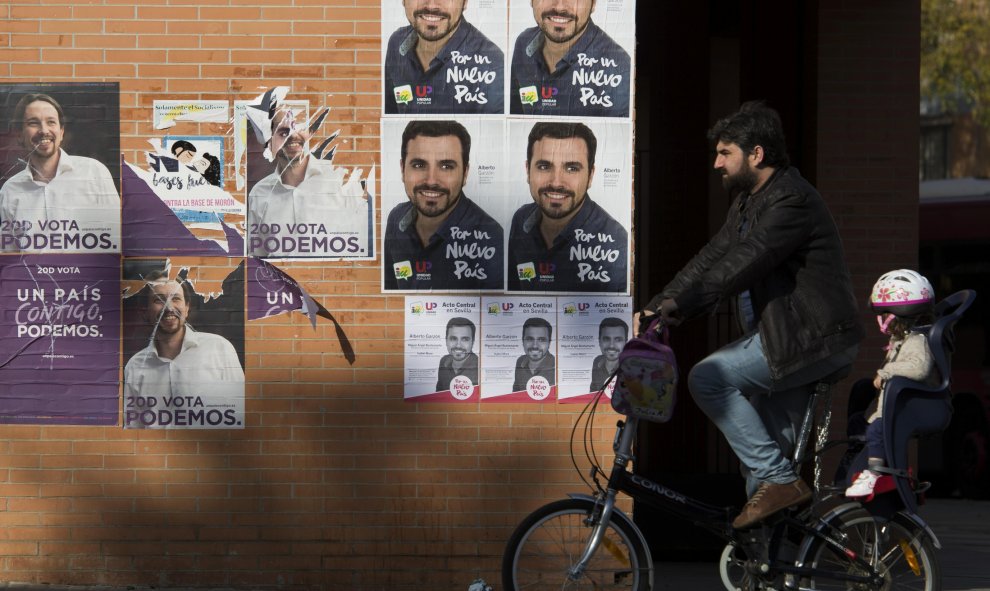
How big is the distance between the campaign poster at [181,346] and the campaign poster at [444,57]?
1294 millimetres

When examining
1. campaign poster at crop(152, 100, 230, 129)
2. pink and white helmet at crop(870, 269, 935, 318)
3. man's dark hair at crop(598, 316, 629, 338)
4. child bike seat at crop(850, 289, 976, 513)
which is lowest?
child bike seat at crop(850, 289, 976, 513)

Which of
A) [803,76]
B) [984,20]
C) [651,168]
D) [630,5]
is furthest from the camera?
[984,20]

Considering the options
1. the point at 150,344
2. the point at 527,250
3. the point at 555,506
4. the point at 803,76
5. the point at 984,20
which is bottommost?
the point at 555,506

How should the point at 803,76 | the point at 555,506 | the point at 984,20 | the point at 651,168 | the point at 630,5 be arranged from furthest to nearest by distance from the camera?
the point at 984,20
the point at 651,168
the point at 803,76
the point at 630,5
the point at 555,506

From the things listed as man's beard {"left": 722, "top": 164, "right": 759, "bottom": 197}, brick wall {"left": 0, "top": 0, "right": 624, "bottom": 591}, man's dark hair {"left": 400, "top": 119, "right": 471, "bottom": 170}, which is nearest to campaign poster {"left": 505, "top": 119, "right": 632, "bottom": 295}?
man's dark hair {"left": 400, "top": 119, "right": 471, "bottom": 170}

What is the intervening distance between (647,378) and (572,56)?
195cm

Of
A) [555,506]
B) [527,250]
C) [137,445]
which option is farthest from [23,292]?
[555,506]

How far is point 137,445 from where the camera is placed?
6.74 metres

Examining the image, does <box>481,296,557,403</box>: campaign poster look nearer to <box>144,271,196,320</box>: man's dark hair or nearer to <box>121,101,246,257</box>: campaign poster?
<box>121,101,246,257</box>: campaign poster

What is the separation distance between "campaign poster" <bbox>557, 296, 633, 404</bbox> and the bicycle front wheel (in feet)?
3.91

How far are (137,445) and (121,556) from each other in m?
0.57

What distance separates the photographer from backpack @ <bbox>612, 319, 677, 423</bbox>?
552cm

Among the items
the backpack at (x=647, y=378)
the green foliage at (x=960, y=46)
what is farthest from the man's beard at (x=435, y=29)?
the green foliage at (x=960, y=46)

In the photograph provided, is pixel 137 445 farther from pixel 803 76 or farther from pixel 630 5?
pixel 803 76
